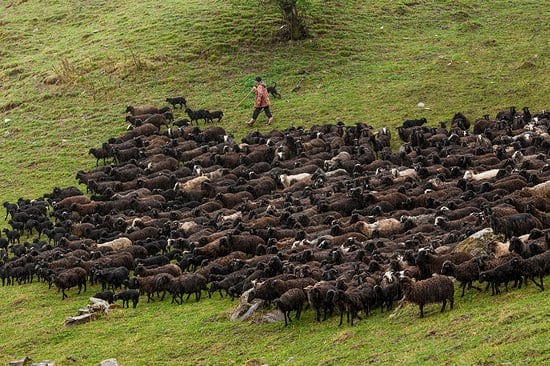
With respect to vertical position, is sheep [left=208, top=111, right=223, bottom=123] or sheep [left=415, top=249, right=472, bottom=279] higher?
sheep [left=415, top=249, right=472, bottom=279]

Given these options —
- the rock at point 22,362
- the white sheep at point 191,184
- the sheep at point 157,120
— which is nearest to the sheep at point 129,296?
the rock at point 22,362

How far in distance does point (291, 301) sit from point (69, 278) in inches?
303

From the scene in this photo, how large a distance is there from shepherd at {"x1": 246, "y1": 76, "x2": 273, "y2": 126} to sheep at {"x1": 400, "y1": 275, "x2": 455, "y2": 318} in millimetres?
21814

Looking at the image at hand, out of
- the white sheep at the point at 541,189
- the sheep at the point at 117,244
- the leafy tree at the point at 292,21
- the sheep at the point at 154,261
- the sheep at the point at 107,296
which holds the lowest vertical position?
the sheep at the point at 107,296

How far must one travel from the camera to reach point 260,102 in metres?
39.9

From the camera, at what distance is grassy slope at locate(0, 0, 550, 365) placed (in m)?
21.7

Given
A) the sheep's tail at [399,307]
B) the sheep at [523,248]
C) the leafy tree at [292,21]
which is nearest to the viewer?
the sheep's tail at [399,307]

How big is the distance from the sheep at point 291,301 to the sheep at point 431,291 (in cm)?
264

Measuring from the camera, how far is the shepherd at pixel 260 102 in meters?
39.6

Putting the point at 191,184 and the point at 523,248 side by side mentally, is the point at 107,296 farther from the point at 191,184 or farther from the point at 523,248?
the point at 523,248

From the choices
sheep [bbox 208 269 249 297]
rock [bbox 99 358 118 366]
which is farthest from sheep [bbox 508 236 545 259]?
rock [bbox 99 358 118 366]

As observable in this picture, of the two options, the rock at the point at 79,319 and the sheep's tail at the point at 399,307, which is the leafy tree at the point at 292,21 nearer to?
the rock at the point at 79,319

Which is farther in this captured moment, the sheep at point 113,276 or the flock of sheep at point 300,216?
the sheep at point 113,276

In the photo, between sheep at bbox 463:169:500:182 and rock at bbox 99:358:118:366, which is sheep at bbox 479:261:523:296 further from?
sheep at bbox 463:169:500:182
